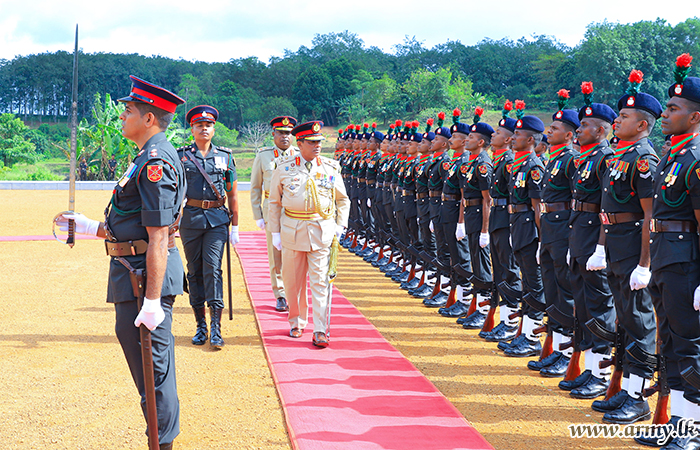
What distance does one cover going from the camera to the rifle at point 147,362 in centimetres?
321

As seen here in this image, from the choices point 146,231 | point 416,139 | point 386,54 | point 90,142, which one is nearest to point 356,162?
point 416,139

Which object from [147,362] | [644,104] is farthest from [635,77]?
[147,362]

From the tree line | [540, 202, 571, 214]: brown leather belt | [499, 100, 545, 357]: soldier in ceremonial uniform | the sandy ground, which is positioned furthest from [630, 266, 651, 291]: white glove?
the tree line

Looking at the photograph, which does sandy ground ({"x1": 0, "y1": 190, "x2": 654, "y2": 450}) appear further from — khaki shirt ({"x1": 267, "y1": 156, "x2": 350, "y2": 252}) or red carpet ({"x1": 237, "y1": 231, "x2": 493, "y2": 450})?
khaki shirt ({"x1": 267, "y1": 156, "x2": 350, "y2": 252})

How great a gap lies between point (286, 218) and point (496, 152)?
2.31 m

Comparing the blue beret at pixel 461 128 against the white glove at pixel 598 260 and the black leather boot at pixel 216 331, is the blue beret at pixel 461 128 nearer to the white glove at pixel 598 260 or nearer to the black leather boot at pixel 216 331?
the white glove at pixel 598 260

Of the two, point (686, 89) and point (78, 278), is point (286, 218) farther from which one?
point (78, 278)

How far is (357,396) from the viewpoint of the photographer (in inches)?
182

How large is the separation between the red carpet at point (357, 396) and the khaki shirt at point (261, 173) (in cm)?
142

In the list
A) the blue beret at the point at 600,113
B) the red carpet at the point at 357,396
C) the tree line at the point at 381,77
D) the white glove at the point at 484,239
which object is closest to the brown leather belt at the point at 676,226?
the blue beret at the point at 600,113

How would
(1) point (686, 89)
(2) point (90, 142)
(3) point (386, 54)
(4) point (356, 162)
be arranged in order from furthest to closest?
1. (3) point (386, 54)
2. (2) point (90, 142)
3. (4) point (356, 162)
4. (1) point (686, 89)

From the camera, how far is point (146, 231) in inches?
132

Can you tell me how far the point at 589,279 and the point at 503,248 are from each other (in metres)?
1.55

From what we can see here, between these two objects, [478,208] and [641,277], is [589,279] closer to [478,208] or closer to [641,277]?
[641,277]
